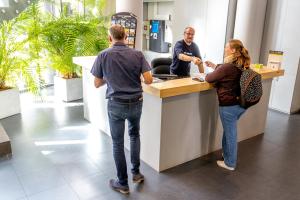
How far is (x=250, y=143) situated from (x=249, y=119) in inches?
12.7

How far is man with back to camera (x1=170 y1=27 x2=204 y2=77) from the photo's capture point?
139 inches

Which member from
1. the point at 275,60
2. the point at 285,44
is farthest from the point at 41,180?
the point at 285,44

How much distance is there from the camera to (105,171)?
2.89 metres

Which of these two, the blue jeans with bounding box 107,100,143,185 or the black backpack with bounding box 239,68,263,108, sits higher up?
the black backpack with bounding box 239,68,263,108

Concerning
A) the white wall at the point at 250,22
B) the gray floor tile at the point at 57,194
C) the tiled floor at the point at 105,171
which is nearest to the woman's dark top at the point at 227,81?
the tiled floor at the point at 105,171

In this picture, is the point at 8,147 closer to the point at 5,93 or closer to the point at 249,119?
the point at 5,93

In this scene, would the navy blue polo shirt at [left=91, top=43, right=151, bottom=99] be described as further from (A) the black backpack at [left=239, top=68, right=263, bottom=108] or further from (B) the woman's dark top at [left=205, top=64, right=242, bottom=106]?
(A) the black backpack at [left=239, top=68, right=263, bottom=108]

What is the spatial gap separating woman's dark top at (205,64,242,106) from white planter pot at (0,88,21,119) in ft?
10.4

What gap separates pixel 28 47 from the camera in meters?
4.55

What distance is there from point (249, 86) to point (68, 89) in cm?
355

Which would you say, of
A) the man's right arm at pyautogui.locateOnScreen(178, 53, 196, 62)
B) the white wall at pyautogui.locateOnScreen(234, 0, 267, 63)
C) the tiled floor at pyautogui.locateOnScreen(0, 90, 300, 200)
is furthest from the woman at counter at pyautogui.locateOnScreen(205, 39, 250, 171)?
the white wall at pyautogui.locateOnScreen(234, 0, 267, 63)

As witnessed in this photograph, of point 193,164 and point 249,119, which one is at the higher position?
point 249,119

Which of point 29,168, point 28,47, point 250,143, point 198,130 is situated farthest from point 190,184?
point 28,47

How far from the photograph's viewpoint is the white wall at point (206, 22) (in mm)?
5047
